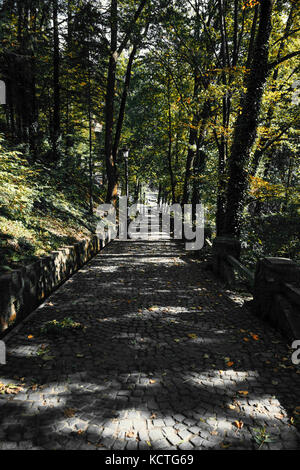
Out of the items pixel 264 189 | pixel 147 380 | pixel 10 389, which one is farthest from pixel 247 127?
pixel 10 389

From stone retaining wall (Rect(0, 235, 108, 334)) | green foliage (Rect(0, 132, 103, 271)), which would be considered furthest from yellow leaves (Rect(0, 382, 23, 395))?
green foliage (Rect(0, 132, 103, 271))

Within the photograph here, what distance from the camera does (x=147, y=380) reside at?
10.3 feet

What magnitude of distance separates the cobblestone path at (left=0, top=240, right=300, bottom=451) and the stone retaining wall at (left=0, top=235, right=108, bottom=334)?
0.75ft

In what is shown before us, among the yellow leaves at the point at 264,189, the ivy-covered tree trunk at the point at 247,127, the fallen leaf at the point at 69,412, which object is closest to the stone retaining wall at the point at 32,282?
the fallen leaf at the point at 69,412

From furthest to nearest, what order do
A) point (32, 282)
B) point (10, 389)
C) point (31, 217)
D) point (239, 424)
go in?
1. point (31, 217)
2. point (32, 282)
3. point (10, 389)
4. point (239, 424)

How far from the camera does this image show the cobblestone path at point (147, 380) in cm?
238

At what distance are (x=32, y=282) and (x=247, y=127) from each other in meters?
6.66

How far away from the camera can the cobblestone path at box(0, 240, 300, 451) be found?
2.38m

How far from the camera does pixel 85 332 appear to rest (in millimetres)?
4203

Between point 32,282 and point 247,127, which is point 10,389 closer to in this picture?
point 32,282

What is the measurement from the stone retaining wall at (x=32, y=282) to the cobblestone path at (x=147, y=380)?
227 millimetres
